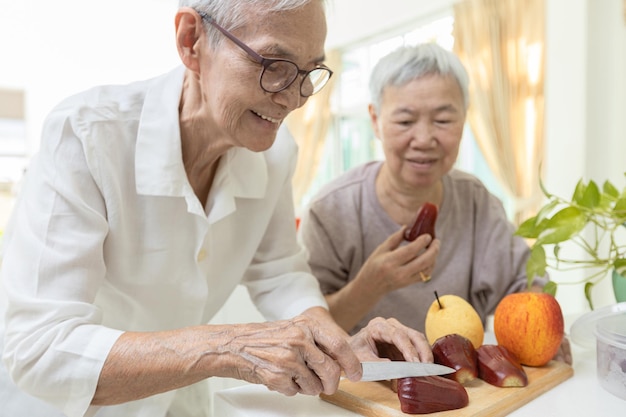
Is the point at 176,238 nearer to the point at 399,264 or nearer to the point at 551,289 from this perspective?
the point at 399,264

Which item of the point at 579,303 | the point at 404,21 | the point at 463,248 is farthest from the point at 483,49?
the point at 463,248

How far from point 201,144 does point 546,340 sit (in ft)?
2.18

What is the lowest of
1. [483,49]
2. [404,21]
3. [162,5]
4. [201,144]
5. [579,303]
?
[579,303]

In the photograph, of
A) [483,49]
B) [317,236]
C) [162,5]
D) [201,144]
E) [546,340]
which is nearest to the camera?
[546,340]

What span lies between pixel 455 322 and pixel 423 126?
54 centimetres

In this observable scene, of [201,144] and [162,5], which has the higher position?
[162,5]

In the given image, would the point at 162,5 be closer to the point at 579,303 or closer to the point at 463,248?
the point at 579,303

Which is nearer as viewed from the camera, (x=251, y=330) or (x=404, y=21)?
(x=251, y=330)

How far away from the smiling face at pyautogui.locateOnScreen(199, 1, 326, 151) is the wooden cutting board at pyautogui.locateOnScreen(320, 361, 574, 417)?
1.39ft

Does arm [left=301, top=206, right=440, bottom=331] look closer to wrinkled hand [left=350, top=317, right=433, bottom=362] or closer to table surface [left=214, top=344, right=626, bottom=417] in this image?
wrinkled hand [left=350, top=317, right=433, bottom=362]

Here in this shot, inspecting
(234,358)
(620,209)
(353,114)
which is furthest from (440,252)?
(353,114)

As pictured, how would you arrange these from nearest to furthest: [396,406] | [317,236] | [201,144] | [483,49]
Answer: [396,406] → [201,144] → [317,236] → [483,49]

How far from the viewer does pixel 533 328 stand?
0.80 metres

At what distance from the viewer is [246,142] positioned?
880 millimetres
